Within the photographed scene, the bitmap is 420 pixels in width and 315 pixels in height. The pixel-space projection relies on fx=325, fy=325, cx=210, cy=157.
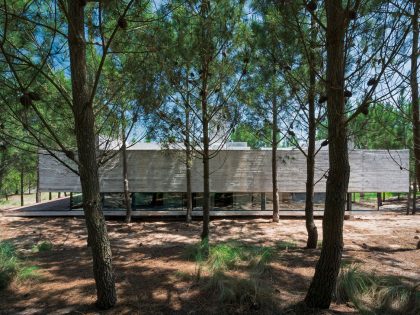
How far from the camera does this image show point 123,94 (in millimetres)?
5809

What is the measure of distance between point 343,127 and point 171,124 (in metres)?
4.42

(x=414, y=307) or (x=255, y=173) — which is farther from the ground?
(x=255, y=173)

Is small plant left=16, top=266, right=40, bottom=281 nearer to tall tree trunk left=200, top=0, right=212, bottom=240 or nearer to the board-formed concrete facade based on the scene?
tall tree trunk left=200, top=0, right=212, bottom=240

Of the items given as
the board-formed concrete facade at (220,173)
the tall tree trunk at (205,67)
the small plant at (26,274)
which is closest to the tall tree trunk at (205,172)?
the tall tree trunk at (205,67)

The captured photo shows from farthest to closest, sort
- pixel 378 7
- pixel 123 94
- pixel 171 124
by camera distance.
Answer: pixel 171 124, pixel 123 94, pixel 378 7

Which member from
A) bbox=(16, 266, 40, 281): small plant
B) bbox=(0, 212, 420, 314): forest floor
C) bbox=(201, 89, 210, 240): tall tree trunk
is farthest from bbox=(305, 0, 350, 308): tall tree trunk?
bbox=(16, 266, 40, 281): small plant

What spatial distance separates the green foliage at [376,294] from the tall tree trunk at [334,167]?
0.41 meters

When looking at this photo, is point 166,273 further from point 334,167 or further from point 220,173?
point 220,173

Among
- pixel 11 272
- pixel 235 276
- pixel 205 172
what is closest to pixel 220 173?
pixel 205 172

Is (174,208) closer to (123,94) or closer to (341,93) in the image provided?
(123,94)

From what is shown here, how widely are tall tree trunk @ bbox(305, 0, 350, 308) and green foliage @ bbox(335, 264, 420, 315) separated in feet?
1.34

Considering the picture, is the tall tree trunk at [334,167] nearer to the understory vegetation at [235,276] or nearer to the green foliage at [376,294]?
the green foliage at [376,294]

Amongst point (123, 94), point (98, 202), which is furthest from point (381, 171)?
point (98, 202)

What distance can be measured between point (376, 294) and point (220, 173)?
30.7ft
